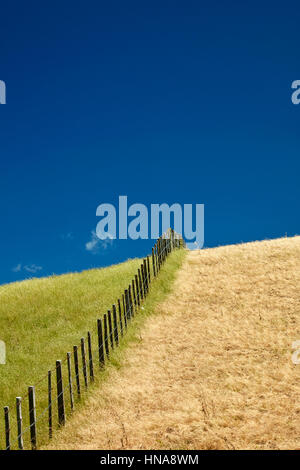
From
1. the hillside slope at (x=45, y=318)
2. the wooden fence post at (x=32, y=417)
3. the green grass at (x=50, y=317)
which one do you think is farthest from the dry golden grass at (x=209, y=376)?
the hillside slope at (x=45, y=318)

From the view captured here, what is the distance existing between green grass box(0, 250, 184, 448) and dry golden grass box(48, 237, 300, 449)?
883 millimetres

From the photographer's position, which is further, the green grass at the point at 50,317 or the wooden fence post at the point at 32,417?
the green grass at the point at 50,317

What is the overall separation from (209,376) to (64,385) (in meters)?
4.07

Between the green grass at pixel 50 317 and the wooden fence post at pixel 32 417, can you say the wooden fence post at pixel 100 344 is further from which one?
the wooden fence post at pixel 32 417

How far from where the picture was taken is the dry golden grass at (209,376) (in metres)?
9.73

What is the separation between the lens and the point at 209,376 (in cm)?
1280

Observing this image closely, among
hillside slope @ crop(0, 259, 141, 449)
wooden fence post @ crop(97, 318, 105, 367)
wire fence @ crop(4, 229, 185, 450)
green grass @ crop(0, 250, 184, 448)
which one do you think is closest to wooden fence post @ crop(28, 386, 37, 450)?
wire fence @ crop(4, 229, 185, 450)

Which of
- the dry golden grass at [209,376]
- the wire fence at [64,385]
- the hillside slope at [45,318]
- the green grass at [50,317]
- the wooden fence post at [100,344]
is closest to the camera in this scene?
the dry golden grass at [209,376]

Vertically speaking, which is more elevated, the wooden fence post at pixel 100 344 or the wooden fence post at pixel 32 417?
the wooden fence post at pixel 100 344

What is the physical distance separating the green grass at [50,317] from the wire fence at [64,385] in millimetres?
65

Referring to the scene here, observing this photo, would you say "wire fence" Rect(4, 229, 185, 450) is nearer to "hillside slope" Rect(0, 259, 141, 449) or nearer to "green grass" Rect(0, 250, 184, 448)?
"green grass" Rect(0, 250, 184, 448)

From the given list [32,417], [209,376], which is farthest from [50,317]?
[32,417]
